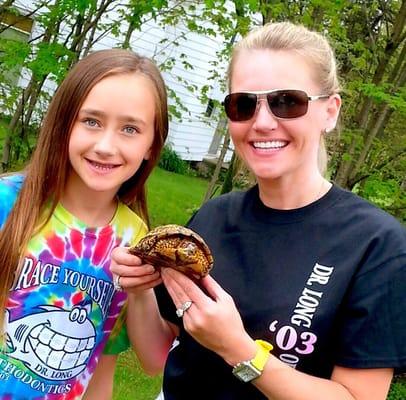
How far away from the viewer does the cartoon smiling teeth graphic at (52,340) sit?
217cm

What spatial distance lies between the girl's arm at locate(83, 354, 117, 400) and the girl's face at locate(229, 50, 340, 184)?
1.05 m

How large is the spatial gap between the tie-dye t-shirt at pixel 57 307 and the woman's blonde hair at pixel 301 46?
2.83 feet

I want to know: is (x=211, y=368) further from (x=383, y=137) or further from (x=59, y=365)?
(x=383, y=137)

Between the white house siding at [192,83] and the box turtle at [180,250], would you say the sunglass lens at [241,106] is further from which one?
the white house siding at [192,83]

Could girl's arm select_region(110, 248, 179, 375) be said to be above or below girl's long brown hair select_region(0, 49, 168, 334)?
below

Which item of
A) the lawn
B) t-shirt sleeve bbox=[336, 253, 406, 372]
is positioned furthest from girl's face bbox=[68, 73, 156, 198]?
the lawn

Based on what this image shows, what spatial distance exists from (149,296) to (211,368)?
0.42m

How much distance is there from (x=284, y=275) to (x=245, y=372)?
0.33 meters

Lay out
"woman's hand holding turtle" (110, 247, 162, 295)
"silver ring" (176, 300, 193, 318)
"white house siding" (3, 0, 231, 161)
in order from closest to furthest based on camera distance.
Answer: "silver ring" (176, 300, 193, 318)
"woman's hand holding turtle" (110, 247, 162, 295)
"white house siding" (3, 0, 231, 161)

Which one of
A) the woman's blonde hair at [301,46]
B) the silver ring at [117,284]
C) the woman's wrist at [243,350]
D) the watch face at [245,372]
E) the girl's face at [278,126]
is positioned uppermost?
the woman's blonde hair at [301,46]

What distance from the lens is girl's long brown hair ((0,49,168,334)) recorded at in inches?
84.9

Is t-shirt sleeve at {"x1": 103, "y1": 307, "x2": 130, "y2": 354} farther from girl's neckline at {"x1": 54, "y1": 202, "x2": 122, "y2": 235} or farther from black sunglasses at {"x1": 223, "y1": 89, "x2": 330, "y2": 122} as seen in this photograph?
black sunglasses at {"x1": 223, "y1": 89, "x2": 330, "y2": 122}

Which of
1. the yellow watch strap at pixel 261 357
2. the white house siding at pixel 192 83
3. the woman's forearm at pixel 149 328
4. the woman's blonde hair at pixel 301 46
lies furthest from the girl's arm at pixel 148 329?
the white house siding at pixel 192 83

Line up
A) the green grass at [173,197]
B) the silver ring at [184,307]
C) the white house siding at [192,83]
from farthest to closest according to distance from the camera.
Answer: the white house siding at [192,83] < the green grass at [173,197] < the silver ring at [184,307]
